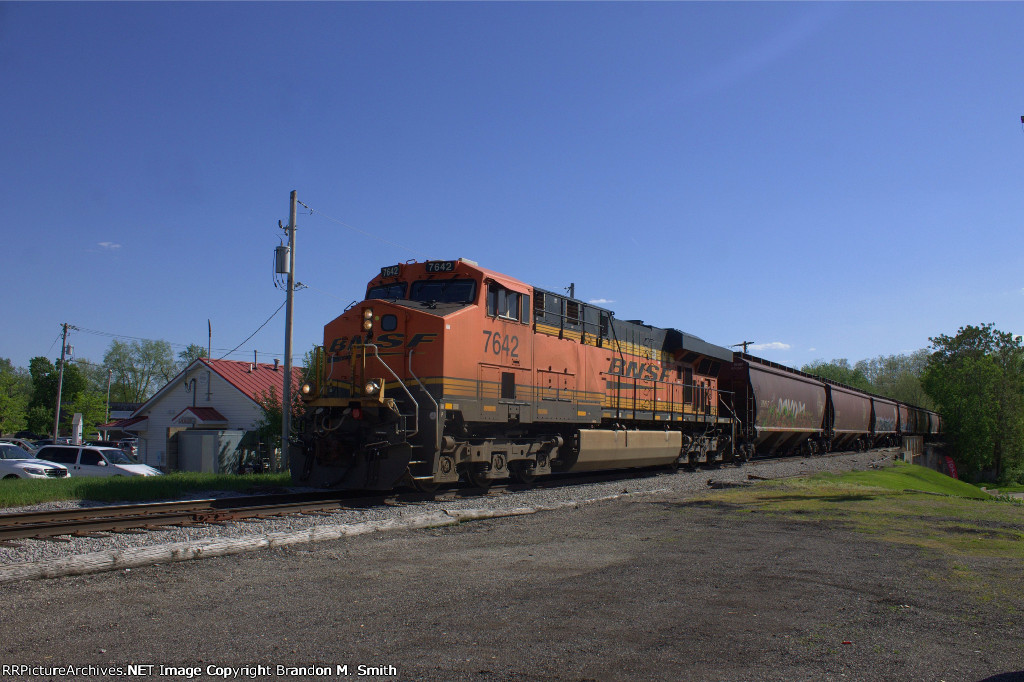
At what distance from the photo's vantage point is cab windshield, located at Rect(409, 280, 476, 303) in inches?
541

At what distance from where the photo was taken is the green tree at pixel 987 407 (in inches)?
2251

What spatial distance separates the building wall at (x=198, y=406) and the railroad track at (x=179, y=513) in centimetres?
2687

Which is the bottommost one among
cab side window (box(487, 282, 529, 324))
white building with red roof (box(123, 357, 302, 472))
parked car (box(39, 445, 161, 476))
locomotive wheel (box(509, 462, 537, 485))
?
parked car (box(39, 445, 161, 476))

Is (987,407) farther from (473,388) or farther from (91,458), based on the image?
(91,458)

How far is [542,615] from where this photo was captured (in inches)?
210

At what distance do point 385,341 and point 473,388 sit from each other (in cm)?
192

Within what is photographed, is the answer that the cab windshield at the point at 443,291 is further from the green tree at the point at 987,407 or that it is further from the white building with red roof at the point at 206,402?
→ the green tree at the point at 987,407

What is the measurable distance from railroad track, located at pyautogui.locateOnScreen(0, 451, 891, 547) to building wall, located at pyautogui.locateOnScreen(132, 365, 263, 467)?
88.1 feet

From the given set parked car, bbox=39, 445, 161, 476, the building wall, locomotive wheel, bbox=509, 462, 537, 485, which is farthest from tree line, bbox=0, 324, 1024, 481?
locomotive wheel, bbox=509, 462, 537, 485

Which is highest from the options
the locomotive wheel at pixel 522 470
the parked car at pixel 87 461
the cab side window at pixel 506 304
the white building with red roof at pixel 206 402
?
the cab side window at pixel 506 304

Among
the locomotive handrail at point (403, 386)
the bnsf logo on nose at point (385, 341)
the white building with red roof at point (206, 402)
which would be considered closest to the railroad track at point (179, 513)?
the locomotive handrail at point (403, 386)

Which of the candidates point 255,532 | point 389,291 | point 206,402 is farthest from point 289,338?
point 206,402

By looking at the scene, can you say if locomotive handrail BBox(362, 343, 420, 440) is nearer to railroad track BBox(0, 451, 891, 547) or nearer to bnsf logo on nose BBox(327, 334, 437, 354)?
bnsf logo on nose BBox(327, 334, 437, 354)

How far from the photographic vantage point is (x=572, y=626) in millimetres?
5055
